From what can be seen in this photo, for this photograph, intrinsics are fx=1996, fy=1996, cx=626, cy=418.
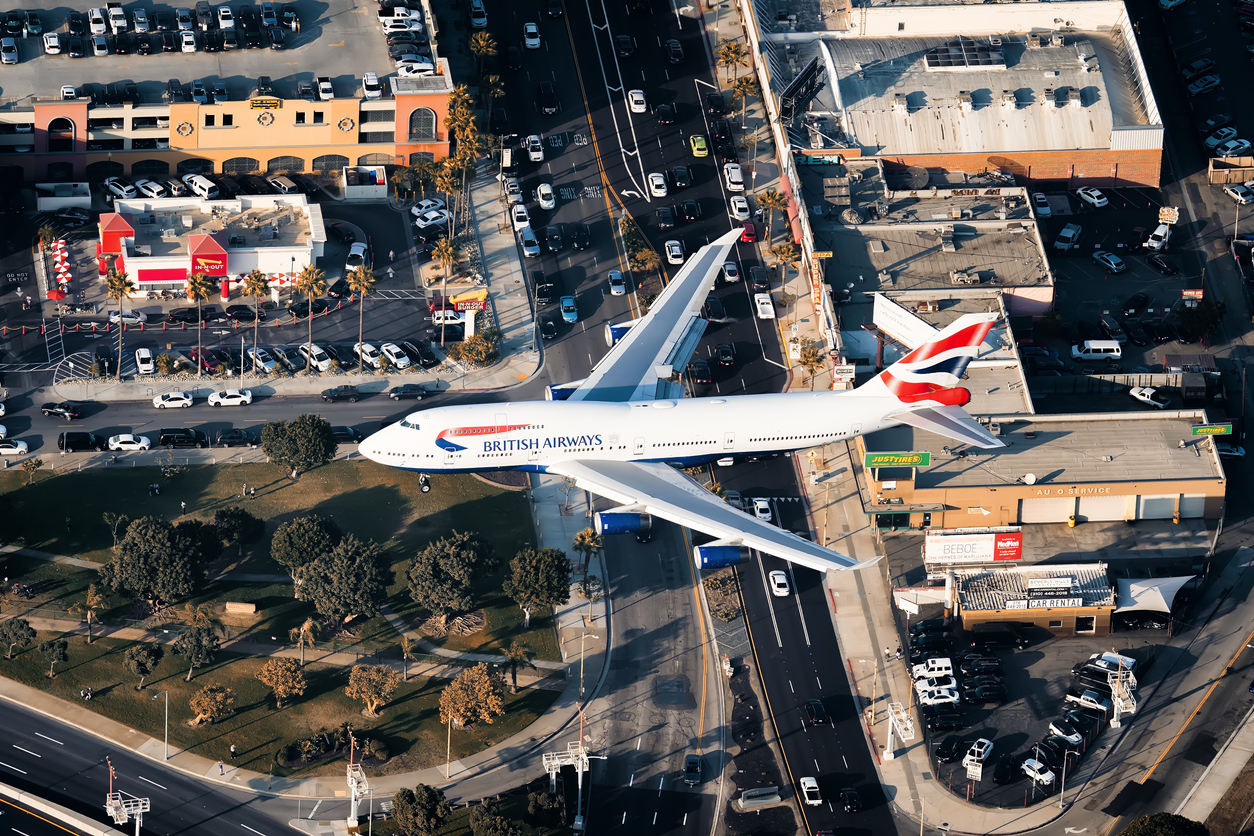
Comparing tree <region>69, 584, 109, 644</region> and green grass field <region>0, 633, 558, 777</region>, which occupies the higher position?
tree <region>69, 584, 109, 644</region>

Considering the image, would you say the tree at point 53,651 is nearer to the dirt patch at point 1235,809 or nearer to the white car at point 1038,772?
the white car at point 1038,772

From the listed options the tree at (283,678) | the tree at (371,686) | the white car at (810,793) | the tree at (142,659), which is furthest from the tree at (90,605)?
the white car at (810,793)

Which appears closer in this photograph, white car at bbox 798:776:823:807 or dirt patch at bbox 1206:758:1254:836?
dirt patch at bbox 1206:758:1254:836

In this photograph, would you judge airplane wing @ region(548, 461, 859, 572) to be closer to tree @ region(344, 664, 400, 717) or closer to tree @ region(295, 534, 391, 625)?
tree @ region(295, 534, 391, 625)

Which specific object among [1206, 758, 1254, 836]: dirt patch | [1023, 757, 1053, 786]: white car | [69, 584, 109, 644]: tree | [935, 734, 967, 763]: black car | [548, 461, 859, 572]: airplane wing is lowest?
[1206, 758, 1254, 836]: dirt patch

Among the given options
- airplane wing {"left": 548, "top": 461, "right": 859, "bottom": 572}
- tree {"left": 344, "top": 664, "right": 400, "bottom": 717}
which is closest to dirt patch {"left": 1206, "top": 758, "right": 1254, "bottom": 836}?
airplane wing {"left": 548, "top": 461, "right": 859, "bottom": 572}

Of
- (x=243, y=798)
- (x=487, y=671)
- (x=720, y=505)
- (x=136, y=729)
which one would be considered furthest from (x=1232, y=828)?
(x=136, y=729)

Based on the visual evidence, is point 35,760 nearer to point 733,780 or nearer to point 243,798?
point 243,798
